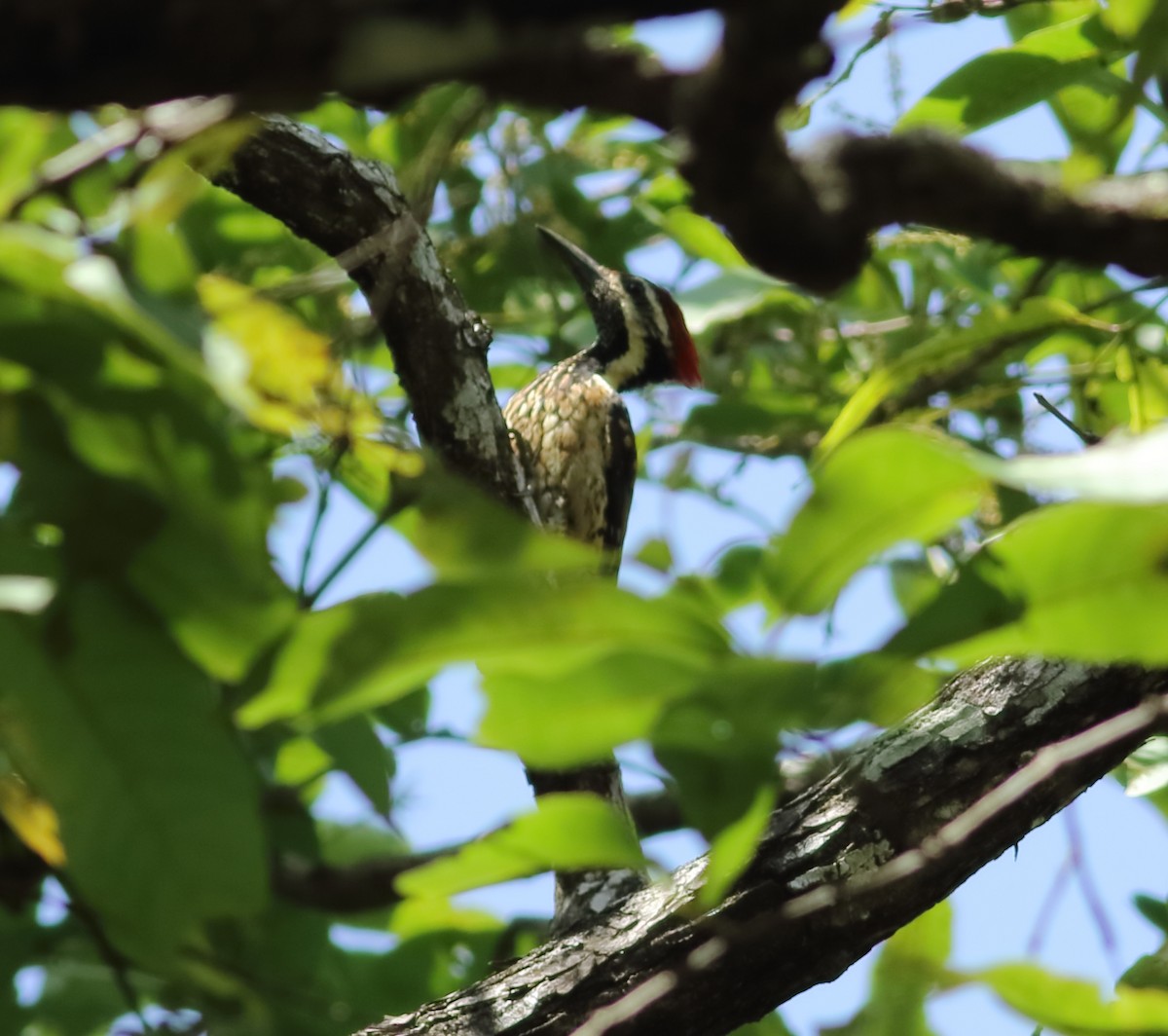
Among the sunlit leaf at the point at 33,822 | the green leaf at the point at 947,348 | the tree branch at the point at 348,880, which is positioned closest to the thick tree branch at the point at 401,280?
the tree branch at the point at 348,880

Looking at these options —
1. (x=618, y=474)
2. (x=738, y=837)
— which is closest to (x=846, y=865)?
(x=738, y=837)

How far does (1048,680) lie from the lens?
94.7 inches

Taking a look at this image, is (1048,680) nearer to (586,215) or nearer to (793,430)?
(793,430)

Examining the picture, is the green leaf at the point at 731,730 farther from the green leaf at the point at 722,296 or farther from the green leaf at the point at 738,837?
the green leaf at the point at 722,296

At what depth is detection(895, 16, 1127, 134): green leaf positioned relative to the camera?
2.01 metres

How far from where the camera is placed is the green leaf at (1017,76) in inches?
79.0

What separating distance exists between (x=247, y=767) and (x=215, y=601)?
0.34ft

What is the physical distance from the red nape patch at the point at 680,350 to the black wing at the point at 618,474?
1.74 ft

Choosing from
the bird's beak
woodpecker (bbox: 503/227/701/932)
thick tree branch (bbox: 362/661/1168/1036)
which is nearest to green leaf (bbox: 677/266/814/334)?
thick tree branch (bbox: 362/661/1168/1036)

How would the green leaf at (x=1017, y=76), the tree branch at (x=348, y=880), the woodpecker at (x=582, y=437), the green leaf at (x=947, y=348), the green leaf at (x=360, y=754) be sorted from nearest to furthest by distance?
the green leaf at (x=947, y=348) → the green leaf at (x=1017, y=76) → the green leaf at (x=360, y=754) → the tree branch at (x=348, y=880) → the woodpecker at (x=582, y=437)

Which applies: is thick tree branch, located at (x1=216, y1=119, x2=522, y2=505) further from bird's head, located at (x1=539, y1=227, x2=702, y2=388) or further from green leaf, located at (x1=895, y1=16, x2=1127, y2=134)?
bird's head, located at (x1=539, y1=227, x2=702, y2=388)

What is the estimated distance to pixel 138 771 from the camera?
0.88 meters

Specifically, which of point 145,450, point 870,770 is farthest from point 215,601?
point 870,770

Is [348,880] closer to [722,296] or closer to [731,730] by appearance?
[722,296]
